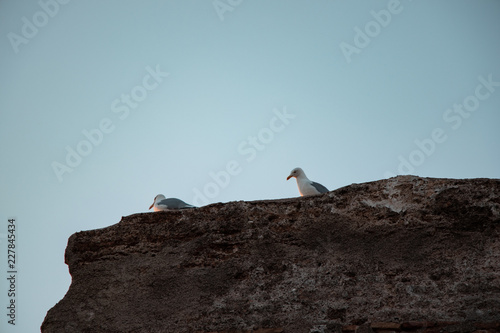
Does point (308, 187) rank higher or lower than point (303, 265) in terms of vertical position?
higher

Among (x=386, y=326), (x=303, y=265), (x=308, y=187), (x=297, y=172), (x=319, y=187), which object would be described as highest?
(x=297, y=172)

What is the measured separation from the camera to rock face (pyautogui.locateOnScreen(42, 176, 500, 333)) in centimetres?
359

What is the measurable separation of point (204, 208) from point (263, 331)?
3.59ft

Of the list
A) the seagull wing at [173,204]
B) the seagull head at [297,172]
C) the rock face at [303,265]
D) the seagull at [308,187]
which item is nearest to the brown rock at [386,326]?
the rock face at [303,265]

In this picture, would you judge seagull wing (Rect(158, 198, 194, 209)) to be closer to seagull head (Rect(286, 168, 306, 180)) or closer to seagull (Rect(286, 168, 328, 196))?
seagull (Rect(286, 168, 328, 196))

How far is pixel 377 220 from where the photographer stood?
401 cm

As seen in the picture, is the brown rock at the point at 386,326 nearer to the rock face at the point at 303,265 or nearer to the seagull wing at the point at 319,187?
the rock face at the point at 303,265

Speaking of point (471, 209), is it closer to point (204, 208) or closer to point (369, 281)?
point (369, 281)

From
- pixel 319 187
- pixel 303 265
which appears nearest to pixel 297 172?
pixel 319 187

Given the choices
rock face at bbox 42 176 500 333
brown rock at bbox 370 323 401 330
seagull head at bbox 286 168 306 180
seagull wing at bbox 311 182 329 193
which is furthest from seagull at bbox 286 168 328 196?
brown rock at bbox 370 323 401 330

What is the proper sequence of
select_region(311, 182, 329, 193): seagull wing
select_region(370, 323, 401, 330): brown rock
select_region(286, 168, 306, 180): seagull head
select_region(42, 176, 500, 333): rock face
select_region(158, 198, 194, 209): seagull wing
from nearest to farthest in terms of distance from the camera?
select_region(370, 323, 401, 330): brown rock → select_region(42, 176, 500, 333): rock face → select_region(158, 198, 194, 209): seagull wing → select_region(311, 182, 329, 193): seagull wing → select_region(286, 168, 306, 180): seagull head

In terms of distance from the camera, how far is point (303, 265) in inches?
154

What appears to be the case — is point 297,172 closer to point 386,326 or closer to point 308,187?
point 308,187

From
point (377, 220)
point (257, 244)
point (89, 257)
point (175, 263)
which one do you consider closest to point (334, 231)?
point (377, 220)
